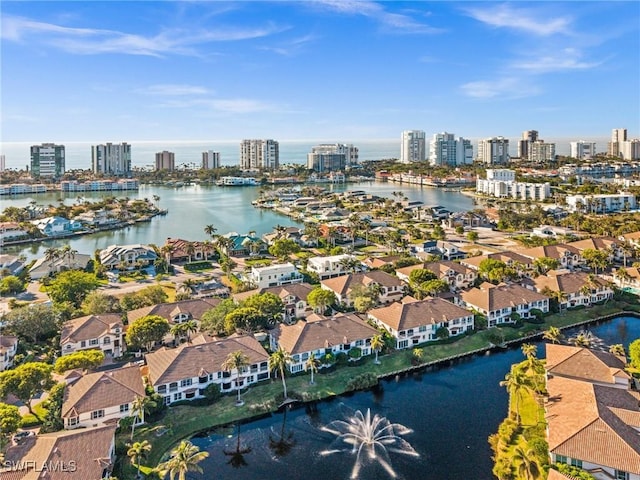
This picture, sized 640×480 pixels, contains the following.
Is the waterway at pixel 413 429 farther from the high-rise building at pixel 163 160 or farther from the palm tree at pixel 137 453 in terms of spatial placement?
the high-rise building at pixel 163 160

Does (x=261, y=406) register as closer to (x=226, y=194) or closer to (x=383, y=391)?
(x=383, y=391)

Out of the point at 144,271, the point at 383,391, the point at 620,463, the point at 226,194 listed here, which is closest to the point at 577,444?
the point at 620,463

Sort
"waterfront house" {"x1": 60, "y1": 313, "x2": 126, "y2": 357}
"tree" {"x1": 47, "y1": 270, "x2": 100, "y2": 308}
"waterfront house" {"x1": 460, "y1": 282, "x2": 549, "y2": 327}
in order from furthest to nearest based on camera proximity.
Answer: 1. "tree" {"x1": 47, "y1": 270, "x2": 100, "y2": 308}
2. "waterfront house" {"x1": 460, "y1": 282, "x2": 549, "y2": 327}
3. "waterfront house" {"x1": 60, "y1": 313, "x2": 126, "y2": 357}

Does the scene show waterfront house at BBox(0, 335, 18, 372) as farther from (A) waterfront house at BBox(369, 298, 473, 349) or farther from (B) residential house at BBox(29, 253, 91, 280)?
(A) waterfront house at BBox(369, 298, 473, 349)

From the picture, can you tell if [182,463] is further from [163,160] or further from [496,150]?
[496,150]

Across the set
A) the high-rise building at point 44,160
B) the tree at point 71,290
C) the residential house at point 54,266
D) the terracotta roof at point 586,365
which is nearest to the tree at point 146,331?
the tree at point 71,290

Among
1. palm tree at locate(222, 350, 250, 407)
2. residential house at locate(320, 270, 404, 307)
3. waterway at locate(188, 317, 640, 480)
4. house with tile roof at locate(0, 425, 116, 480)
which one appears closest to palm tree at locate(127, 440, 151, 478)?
house with tile roof at locate(0, 425, 116, 480)
